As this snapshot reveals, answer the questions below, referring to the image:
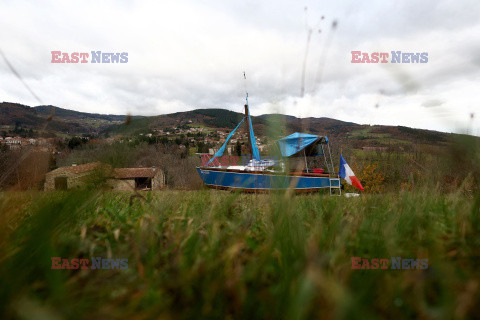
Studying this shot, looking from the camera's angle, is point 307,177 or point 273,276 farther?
point 307,177

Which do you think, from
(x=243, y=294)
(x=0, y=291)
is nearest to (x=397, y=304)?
(x=243, y=294)

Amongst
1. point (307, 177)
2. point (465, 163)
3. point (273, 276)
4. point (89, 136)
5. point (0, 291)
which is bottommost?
point (307, 177)

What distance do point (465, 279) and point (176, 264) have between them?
948mm

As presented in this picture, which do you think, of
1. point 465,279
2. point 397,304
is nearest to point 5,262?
point 397,304

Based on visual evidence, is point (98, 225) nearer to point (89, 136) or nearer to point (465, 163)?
point (89, 136)

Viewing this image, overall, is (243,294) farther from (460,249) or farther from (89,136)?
(89,136)

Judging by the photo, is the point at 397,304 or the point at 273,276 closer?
the point at 397,304

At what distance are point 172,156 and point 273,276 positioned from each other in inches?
2042

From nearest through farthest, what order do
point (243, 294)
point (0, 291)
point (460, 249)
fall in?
point (0, 291) < point (243, 294) < point (460, 249)

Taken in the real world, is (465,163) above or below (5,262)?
above

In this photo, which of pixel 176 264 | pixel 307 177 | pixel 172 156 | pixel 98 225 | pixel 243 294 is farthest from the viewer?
pixel 172 156

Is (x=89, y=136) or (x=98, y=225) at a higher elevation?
(x=89, y=136)

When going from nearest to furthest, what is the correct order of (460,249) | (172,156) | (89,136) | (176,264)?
(176,264) → (460,249) → (89,136) → (172,156)

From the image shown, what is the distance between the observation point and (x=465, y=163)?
1529 mm
